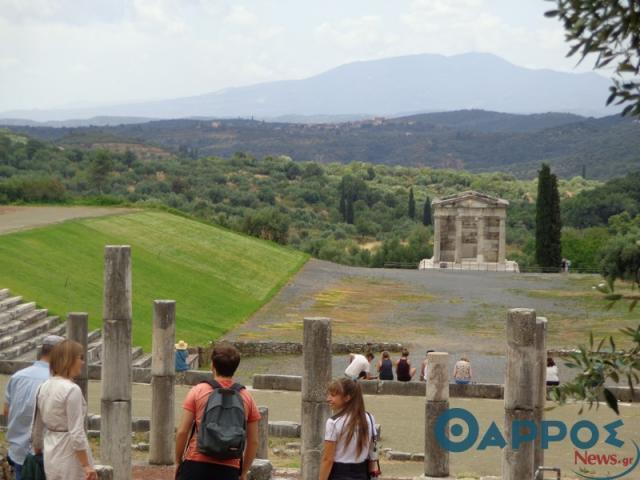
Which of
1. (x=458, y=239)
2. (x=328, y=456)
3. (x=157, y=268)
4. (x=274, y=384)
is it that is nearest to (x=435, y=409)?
(x=328, y=456)

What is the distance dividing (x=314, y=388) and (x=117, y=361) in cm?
280

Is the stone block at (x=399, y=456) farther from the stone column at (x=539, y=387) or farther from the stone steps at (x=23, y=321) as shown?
the stone steps at (x=23, y=321)

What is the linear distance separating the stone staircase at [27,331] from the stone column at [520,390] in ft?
45.3

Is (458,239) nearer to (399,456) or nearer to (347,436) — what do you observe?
(399,456)

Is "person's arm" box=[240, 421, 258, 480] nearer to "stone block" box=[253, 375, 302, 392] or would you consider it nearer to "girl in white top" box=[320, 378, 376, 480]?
"girl in white top" box=[320, 378, 376, 480]

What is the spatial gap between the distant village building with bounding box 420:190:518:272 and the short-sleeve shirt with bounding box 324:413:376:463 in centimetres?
5854

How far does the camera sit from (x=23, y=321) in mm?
31703

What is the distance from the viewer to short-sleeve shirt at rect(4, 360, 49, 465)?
37.1ft

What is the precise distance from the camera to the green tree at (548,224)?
210 ft

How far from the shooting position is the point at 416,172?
140250 mm

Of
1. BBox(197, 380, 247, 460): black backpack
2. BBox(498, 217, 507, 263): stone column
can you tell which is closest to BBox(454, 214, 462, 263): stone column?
BBox(498, 217, 507, 263): stone column

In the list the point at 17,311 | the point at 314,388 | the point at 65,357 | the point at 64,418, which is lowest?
the point at 17,311

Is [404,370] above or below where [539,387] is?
below

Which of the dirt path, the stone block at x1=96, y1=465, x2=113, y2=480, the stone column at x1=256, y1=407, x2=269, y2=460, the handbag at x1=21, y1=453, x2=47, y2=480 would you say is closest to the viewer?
the handbag at x1=21, y1=453, x2=47, y2=480
